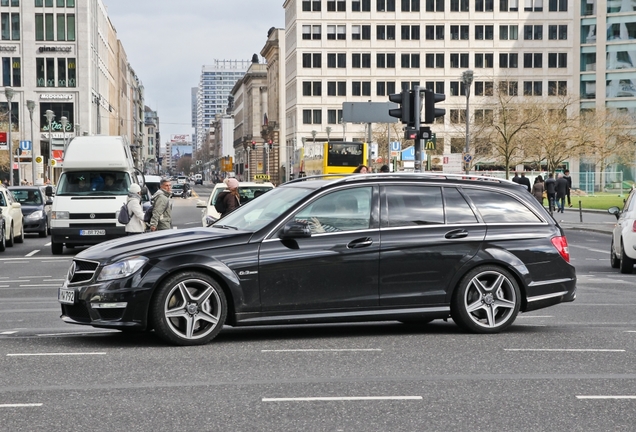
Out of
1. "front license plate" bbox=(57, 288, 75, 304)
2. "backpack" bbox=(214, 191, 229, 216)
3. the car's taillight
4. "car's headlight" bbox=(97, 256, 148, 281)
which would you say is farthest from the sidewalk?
"car's headlight" bbox=(97, 256, 148, 281)

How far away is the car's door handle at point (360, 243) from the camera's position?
9727 mm

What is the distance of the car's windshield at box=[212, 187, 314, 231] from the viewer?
9.76 meters

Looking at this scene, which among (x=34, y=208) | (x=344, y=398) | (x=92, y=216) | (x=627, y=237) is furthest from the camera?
(x=34, y=208)

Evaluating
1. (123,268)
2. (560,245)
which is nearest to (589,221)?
(560,245)

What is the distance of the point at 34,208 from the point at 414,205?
2662 centimetres

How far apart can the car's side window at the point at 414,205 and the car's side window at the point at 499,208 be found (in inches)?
15.8

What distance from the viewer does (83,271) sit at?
30.7ft

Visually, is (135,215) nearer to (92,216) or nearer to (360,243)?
(92,216)

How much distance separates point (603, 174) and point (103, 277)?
80788 mm

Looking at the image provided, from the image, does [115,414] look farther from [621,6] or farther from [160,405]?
[621,6]

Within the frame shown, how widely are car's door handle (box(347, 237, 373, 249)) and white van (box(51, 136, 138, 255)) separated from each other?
633 inches

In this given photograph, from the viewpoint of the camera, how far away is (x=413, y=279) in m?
9.94

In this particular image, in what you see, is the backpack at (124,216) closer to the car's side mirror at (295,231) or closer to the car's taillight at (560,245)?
the car's side mirror at (295,231)

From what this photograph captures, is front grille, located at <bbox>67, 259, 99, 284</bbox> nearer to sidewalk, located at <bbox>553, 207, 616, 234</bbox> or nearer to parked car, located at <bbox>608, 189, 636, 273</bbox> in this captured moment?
parked car, located at <bbox>608, 189, 636, 273</bbox>
